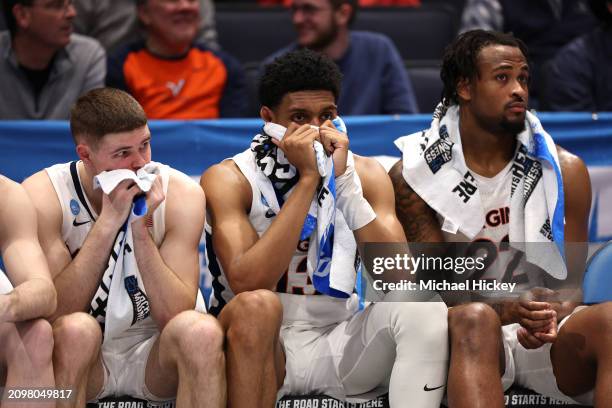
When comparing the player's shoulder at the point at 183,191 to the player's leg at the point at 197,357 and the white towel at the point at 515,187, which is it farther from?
the white towel at the point at 515,187

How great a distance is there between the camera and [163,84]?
6.11 meters

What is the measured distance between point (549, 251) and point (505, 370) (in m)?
0.53

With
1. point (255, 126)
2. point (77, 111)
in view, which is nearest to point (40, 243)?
point (77, 111)

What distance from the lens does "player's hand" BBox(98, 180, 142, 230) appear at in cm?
396

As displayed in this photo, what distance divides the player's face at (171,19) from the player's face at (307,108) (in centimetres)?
190

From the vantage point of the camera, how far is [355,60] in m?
6.28

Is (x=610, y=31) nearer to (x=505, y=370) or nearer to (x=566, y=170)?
(x=566, y=170)

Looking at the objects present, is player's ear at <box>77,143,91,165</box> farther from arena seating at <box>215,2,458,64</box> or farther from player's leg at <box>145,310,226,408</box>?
arena seating at <box>215,2,458,64</box>

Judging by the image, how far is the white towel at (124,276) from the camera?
3.98 metres

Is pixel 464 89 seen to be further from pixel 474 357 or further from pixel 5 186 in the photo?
pixel 5 186

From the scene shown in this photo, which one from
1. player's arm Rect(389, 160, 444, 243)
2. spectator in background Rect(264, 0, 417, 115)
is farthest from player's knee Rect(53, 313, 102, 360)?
spectator in background Rect(264, 0, 417, 115)

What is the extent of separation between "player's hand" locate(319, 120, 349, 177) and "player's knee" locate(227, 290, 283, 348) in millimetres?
662

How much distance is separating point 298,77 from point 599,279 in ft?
4.50

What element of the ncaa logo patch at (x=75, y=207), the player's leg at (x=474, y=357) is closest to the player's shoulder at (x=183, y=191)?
the ncaa logo patch at (x=75, y=207)
